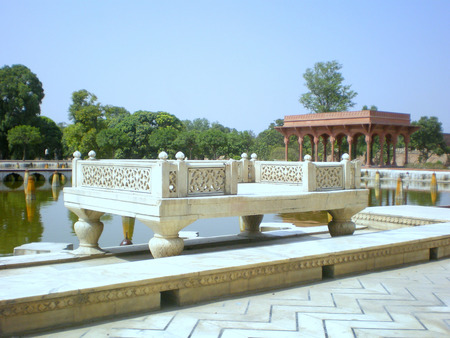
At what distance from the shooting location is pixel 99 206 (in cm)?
761

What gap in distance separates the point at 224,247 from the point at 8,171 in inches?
1328

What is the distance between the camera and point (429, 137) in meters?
56.4

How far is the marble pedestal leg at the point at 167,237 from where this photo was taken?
255 inches

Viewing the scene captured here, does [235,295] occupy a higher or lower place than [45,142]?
lower

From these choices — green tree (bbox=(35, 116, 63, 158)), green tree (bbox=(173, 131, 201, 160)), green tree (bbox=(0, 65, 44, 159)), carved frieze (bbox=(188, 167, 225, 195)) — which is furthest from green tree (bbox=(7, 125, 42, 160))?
carved frieze (bbox=(188, 167, 225, 195))

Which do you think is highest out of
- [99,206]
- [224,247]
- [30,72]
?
[30,72]

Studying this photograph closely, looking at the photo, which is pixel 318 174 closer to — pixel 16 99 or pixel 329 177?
pixel 329 177

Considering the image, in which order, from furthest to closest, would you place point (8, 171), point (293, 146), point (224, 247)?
point (293, 146), point (8, 171), point (224, 247)

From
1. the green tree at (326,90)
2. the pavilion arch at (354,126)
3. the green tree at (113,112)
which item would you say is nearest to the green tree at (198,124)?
the green tree at (113,112)

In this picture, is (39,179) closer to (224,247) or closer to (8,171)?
(8,171)

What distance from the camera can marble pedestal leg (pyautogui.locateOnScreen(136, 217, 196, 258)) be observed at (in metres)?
6.47

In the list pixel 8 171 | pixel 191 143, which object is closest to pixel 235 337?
pixel 8 171

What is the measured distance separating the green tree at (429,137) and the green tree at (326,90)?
863 centimetres

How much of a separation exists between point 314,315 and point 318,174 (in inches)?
164
